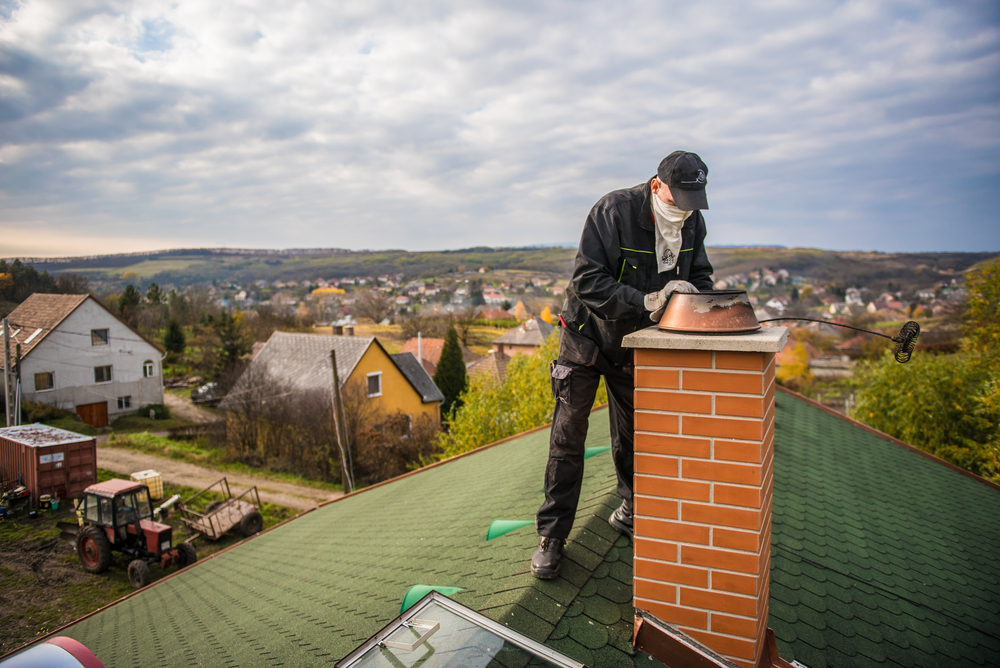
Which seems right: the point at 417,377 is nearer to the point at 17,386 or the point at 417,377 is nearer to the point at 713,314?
the point at 17,386

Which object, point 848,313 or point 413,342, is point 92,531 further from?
point 848,313

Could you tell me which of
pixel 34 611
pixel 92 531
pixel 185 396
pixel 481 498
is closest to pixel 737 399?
pixel 481 498

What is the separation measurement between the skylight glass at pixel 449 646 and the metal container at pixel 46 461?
1107 centimetres

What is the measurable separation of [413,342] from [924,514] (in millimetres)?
40000

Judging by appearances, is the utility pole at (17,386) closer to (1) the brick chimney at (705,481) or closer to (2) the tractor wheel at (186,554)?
(2) the tractor wheel at (186,554)

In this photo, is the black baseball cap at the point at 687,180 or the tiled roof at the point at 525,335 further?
the tiled roof at the point at 525,335

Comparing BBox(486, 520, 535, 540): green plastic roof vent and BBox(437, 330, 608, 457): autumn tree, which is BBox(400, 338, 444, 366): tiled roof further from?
BBox(486, 520, 535, 540): green plastic roof vent

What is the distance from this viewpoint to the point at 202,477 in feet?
68.0

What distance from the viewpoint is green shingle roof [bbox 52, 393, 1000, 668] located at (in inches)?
90.0

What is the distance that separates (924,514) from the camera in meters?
4.54

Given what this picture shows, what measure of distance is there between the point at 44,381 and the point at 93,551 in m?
6.09

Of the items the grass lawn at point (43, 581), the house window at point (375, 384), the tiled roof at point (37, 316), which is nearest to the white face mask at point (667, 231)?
the grass lawn at point (43, 581)

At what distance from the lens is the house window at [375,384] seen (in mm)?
25438

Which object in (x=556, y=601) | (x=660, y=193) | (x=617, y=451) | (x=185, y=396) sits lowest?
(x=185, y=396)
